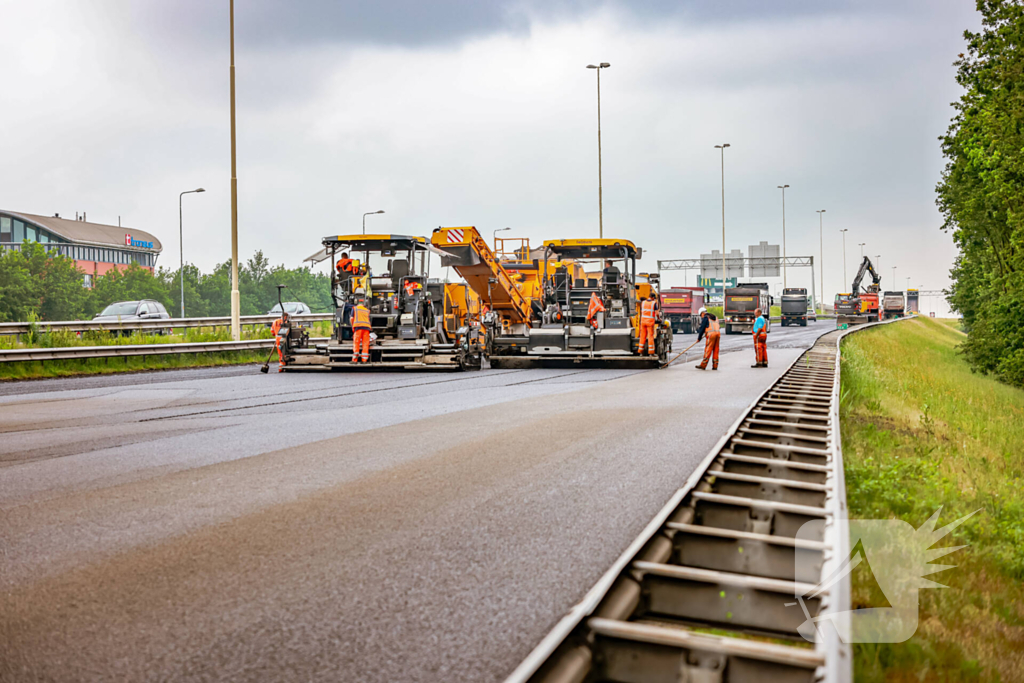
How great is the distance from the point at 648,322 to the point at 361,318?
6758 millimetres

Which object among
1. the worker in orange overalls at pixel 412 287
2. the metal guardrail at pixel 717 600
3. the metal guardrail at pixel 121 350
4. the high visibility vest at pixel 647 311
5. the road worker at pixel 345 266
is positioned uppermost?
the road worker at pixel 345 266

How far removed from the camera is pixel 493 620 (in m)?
3.64

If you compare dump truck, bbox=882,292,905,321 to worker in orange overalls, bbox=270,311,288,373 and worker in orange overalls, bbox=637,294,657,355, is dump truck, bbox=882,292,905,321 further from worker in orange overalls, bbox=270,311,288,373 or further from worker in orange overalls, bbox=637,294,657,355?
worker in orange overalls, bbox=270,311,288,373

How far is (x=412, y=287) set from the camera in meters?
19.1

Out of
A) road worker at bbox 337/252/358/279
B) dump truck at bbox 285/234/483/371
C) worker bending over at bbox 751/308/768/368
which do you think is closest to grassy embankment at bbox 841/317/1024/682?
worker bending over at bbox 751/308/768/368

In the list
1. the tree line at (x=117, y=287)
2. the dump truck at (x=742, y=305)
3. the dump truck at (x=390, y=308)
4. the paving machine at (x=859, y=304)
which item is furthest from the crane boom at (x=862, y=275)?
the dump truck at (x=390, y=308)

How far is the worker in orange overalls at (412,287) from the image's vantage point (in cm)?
1914

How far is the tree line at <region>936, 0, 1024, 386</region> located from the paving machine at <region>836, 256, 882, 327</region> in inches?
1148

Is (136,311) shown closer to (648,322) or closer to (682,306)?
(648,322)

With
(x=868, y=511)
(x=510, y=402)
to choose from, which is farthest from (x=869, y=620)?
(x=510, y=402)

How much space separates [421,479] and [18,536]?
271 cm

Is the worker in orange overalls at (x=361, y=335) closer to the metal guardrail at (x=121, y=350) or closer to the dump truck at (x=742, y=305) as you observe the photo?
the metal guardrail at (x=121, y=350)

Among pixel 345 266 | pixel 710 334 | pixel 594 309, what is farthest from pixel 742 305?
pixel 345 266

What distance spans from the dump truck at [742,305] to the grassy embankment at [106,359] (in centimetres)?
3374
